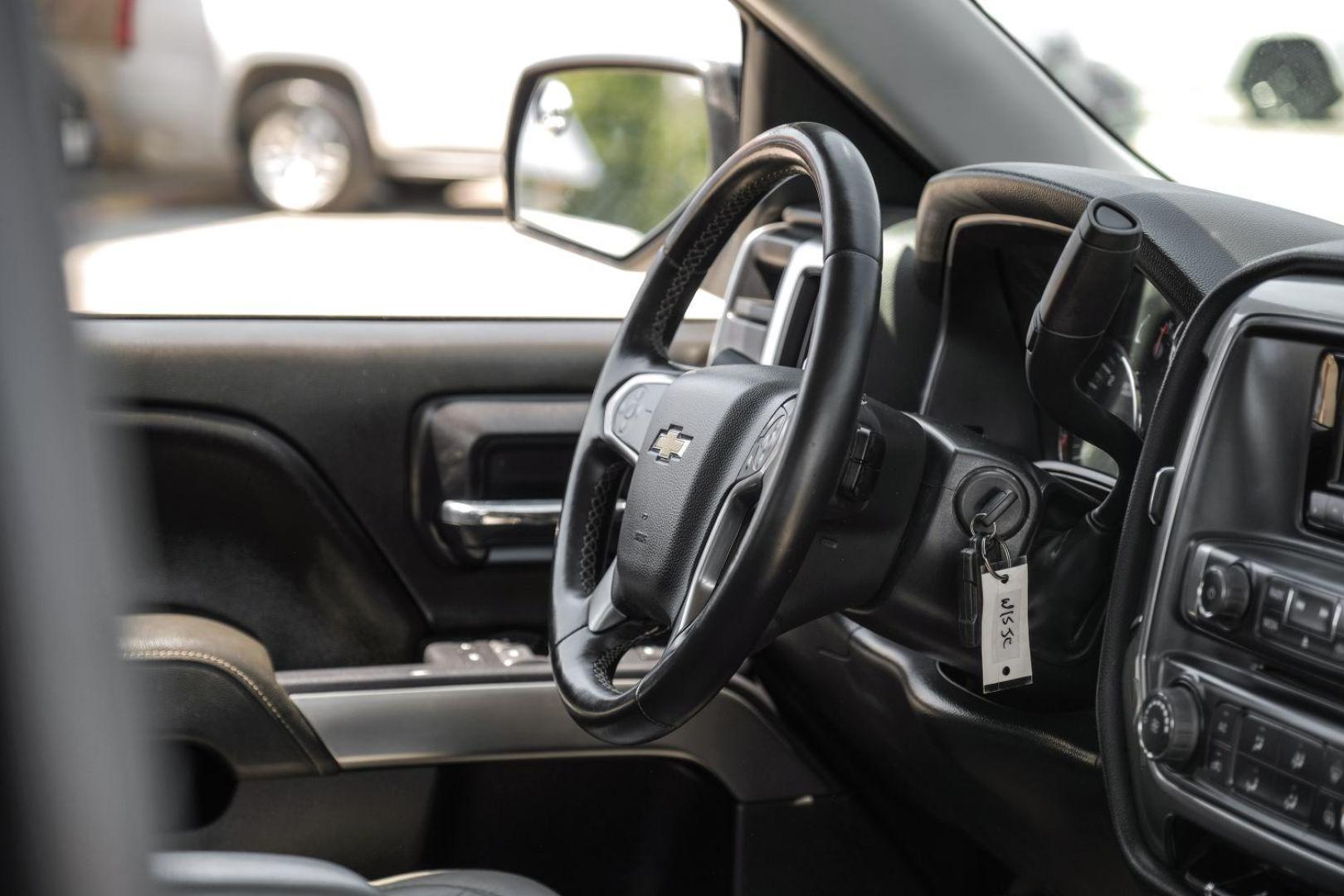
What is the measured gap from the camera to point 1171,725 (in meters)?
1.02

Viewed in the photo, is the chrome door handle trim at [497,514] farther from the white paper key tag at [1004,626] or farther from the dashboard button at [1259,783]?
the dashboard button at [1259,783]

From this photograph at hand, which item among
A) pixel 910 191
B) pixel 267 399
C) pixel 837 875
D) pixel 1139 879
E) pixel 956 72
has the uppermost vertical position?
pixel 956 72

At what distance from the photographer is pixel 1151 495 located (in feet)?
3.52

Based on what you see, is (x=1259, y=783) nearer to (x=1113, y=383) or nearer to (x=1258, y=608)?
(x=1258, y=608)

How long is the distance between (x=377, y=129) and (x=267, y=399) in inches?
83.9

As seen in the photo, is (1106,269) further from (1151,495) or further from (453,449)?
(453,449)

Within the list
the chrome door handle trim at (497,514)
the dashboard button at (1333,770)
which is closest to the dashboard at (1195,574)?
the dashboard button at (1333,770)

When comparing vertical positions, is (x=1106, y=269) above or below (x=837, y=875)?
above

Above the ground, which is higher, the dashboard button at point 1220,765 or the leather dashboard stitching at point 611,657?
the dashboard button at point 1220,765

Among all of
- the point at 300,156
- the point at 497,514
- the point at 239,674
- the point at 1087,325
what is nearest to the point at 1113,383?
the point at 1087,325

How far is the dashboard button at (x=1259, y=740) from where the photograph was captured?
38.2 inches

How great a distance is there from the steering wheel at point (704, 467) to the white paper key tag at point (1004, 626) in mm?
209

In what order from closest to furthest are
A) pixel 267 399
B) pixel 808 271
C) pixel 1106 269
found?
pixel 1106 269 < pixel 808 271 < pixel 267 399

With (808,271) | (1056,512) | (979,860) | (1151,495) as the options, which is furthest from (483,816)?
(1151,495)
